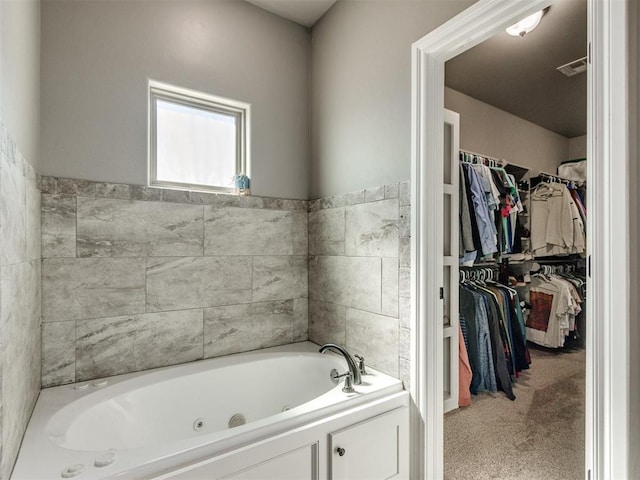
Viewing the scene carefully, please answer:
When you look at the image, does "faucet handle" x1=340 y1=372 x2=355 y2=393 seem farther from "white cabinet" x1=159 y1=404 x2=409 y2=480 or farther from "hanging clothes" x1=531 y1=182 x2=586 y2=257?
"hanging clothes" x1=531 y1=182 x2=586 y2=257

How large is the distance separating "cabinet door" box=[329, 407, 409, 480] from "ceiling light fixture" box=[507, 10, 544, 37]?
2.17 m

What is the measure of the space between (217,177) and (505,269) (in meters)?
2.73

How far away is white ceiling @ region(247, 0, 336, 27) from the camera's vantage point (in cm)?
229

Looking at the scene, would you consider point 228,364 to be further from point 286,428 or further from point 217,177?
point 217,177

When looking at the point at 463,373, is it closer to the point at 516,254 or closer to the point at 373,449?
the point at 373,449

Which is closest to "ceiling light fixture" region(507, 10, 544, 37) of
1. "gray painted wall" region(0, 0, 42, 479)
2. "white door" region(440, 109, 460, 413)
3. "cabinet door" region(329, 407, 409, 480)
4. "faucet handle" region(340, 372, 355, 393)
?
"white door" region(440, 109, 460, 413)

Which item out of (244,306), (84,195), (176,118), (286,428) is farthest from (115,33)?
(286,428)

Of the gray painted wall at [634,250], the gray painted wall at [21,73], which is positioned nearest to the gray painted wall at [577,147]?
the gray painted wall at [634,250]

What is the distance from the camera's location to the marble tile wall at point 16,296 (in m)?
0.97

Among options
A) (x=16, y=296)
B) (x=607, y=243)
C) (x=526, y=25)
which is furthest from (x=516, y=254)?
(x=16, y=296)

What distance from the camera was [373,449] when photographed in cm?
155

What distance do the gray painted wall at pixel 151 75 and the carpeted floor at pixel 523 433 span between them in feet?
6.32

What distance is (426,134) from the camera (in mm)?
1655

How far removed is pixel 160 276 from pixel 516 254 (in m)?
2.96
